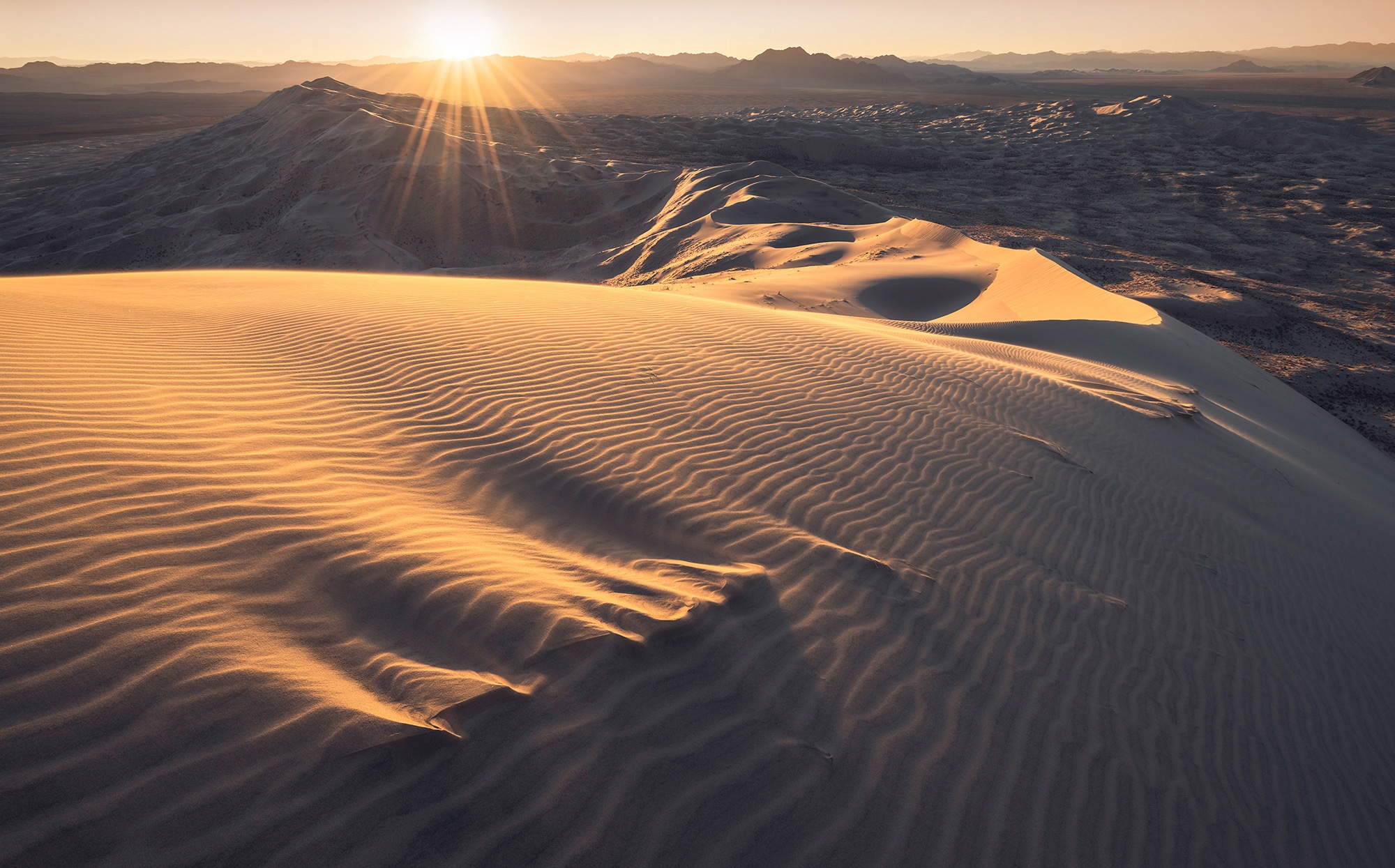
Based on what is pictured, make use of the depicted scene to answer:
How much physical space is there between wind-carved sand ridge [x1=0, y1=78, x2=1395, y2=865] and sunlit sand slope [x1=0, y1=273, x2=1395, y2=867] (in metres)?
0.02

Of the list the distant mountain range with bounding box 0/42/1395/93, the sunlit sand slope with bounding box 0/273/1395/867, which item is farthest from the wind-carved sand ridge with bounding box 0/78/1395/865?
the distant mountain range with bounding box 0/42/1395/93

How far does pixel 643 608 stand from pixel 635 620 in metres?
0.10

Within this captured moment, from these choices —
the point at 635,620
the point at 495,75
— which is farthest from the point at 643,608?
the point at 495,75

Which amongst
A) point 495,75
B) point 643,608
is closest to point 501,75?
point 495,75

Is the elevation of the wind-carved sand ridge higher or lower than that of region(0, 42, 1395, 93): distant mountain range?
lower

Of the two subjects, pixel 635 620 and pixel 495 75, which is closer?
pixel 635 620

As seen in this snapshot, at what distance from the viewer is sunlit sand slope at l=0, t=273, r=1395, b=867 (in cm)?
209

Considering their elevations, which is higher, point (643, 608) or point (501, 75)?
point (501, 75)

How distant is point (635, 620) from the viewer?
285 cm

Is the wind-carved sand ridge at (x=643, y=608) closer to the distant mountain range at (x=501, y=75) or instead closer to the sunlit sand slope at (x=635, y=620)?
the sunlit sand slope at (x=635, y=620)

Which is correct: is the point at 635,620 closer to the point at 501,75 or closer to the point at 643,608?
the point at 643,608

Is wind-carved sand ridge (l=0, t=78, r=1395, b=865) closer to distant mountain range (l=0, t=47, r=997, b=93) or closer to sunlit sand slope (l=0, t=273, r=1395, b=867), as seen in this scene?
sunlit sand slope (l=0, t=273, r=1395, b=867)

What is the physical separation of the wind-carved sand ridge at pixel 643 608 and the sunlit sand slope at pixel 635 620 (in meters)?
0.02

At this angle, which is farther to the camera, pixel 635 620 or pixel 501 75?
pixel 501 75
